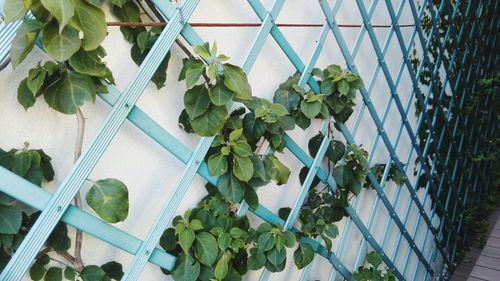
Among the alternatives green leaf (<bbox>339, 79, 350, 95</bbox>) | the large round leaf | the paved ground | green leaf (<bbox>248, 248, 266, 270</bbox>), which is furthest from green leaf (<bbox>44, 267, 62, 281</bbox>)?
the paved ground

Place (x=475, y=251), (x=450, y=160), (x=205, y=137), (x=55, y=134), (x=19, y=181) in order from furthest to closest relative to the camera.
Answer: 1. (x=475, y=251)
2. (x=450, y=160)
3. (x=205, y=137)
4. (x=55, y=134)
5. (x=19, y=181)

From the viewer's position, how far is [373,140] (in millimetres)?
1575

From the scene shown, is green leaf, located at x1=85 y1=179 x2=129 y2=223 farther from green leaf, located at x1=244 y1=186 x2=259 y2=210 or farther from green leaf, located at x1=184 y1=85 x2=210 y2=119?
green leaf, located at x1=244 y1=186 x2=259 y2=210

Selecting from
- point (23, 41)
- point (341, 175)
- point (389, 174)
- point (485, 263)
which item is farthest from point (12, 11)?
point (485, 263)

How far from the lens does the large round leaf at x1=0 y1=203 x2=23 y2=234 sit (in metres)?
0.58

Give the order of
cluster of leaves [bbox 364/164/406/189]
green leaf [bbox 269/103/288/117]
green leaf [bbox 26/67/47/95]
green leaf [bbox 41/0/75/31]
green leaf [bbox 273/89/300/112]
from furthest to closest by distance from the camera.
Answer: cluster of leaves [bbox 364/164/406/189]
green leaf [bbox 273/89/300/112]
green leaf [bbox 269/103/288/117]
green leaf [bbox 26/67/47/95]
green leaf [bbox 41/0/75/31]

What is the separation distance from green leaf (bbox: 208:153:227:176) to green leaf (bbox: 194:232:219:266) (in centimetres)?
15

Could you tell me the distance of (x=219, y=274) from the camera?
854mm

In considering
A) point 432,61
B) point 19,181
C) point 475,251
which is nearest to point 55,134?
point 19,181

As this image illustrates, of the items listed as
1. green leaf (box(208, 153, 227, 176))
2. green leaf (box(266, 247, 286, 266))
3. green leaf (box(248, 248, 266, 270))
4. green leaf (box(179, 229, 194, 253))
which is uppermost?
green leaf (box(208, 153, 227, 176))

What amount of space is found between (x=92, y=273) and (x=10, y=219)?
20 centimetres

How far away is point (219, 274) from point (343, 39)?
864 millimetres

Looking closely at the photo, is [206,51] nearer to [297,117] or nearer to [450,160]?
[297,117]

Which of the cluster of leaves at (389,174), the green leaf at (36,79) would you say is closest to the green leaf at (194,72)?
the green leaf at (36,79)
